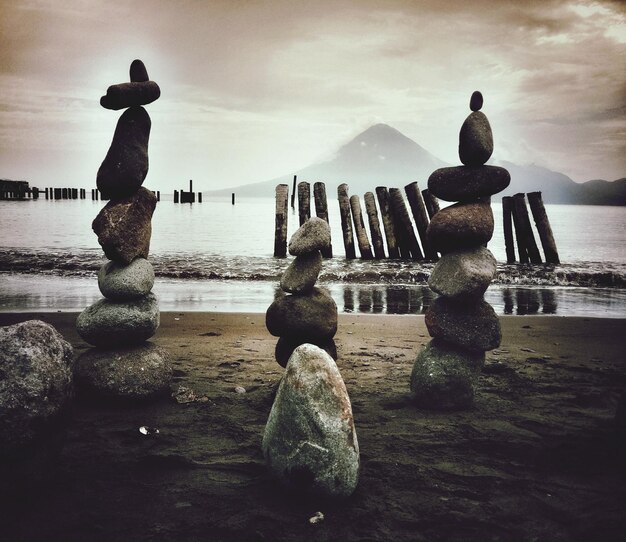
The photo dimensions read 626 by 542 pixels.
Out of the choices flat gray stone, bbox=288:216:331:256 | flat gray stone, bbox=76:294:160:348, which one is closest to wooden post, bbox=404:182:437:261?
flat gray stone, bbox=288:216:331:256

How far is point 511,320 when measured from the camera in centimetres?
923

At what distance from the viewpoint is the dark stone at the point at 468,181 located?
5.30m

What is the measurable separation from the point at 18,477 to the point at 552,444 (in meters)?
3.82

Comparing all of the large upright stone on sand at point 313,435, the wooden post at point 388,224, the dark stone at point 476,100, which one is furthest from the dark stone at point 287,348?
the wooden post at point 388,224

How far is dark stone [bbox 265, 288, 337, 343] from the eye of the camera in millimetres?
5688

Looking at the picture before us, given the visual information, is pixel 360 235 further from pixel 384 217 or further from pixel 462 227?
pixel 462 227

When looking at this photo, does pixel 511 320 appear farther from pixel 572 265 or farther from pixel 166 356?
pixel 572 265

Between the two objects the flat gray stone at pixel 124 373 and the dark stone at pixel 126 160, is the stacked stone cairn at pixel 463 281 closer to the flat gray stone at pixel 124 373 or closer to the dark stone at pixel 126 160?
the flat gray stone at pixel 124 373

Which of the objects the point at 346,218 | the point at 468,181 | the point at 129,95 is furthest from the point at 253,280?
the point at 468,181

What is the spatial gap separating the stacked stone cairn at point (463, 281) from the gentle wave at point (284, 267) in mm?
8933

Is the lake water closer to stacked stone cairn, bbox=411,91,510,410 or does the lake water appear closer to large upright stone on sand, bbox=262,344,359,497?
stacked stone cairn, bbox=411,91,510,410

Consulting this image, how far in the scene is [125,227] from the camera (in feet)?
17.9

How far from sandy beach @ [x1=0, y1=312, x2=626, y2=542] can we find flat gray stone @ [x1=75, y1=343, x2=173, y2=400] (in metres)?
0.15

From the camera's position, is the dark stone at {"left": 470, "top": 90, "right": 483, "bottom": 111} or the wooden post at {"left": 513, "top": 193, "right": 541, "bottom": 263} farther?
the wooden post at {"left": 513, "top": 193, "right": 541, "bottom": 263}
